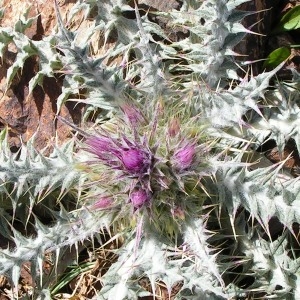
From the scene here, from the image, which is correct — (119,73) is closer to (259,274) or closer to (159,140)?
(159,140)

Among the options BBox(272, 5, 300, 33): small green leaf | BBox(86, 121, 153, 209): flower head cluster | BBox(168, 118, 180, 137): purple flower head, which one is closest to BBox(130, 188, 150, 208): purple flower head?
BBox(86, 121, 153, 209): flower head cluster

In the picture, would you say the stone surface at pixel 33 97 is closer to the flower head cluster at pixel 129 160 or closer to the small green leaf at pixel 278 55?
the flower head cluster at pixel 129 160

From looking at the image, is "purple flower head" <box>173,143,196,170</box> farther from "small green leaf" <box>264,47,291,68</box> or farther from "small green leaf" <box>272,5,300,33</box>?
"small green leaf" <box>272,5,300,33</box>

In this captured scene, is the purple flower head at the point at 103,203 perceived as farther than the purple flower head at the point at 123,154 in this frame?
Yes

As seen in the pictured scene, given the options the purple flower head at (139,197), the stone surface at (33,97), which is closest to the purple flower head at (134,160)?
the purple flower head at (139,197)

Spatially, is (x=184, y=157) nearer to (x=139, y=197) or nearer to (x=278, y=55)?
(x=139, y=197)

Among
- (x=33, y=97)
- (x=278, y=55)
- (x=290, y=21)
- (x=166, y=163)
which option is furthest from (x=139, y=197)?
(x=290, y=21)

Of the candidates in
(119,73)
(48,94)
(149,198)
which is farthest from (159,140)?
(48,94)

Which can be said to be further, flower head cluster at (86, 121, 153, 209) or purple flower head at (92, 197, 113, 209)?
purple flower head at (92, 197, 113, 209)
